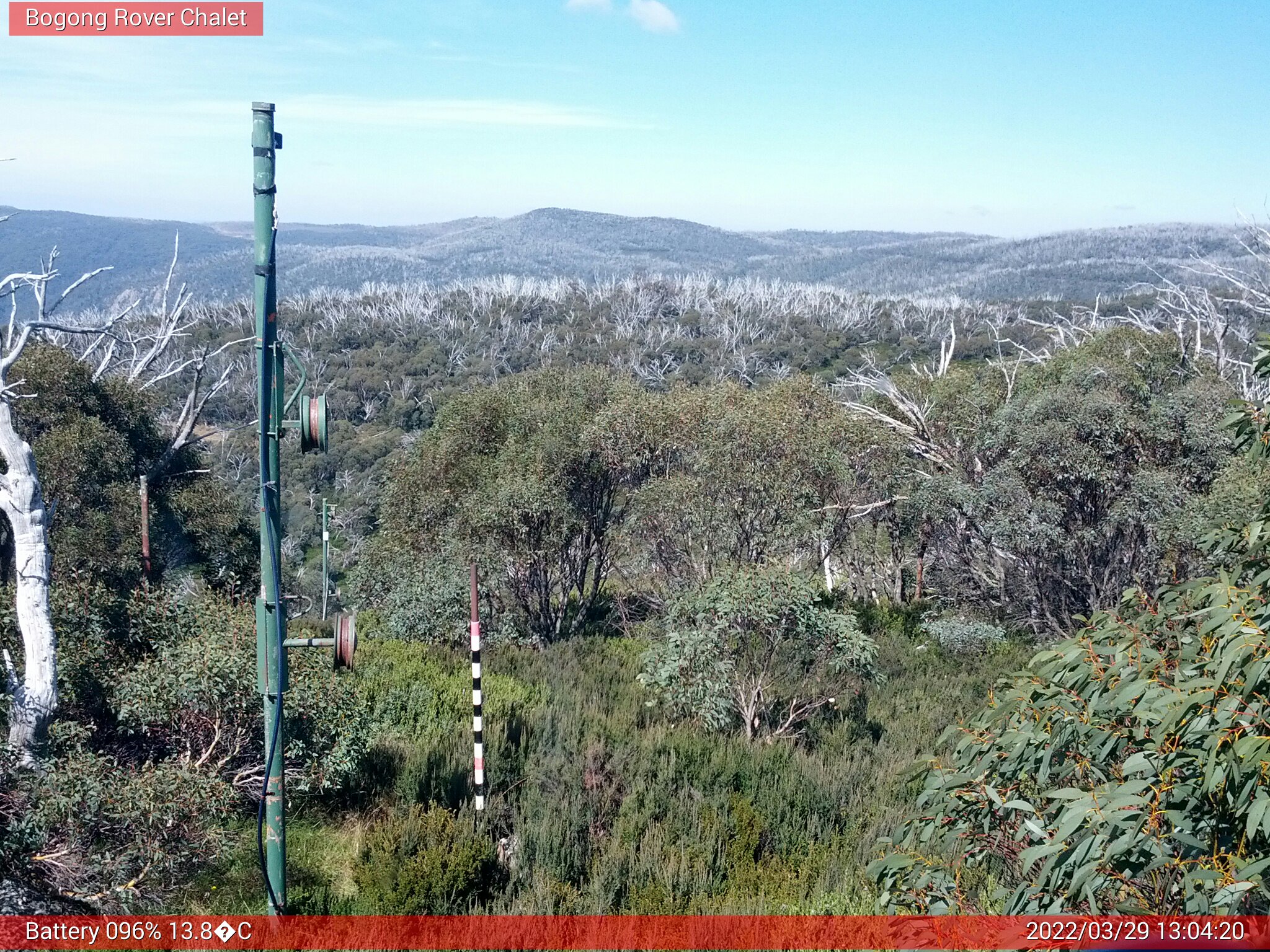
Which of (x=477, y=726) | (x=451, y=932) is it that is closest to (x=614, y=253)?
(x=477, y=726)

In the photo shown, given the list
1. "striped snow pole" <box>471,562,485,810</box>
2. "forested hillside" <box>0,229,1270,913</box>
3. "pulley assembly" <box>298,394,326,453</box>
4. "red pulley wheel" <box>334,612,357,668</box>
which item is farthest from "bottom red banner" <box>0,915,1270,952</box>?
"pulley assembly" <box>298,394,326,453</box>

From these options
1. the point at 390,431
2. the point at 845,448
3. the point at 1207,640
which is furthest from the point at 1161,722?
the point at 390,431

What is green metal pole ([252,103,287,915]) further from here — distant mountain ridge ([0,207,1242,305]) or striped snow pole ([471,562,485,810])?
distant mountain ridge ([0,207,1242,305])

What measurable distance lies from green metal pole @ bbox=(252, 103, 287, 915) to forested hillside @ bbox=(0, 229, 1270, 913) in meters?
1.31

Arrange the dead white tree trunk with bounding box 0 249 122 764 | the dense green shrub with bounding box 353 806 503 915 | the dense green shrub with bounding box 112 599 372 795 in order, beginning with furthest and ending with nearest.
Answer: the dense green shrub with bounding box 112 599 372 795 → the dead white tree trunk with bounding box 0 249 122 764 → the dense green shrub with bounding box 353 806 503 915

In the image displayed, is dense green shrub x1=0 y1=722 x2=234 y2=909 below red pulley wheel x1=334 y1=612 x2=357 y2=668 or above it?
below

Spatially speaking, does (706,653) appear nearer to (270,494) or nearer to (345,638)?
(345,638)

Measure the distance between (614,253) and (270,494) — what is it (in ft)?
534

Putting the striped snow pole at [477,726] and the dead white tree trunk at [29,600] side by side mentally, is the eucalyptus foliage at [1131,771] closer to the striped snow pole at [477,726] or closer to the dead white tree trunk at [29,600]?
the striped snow pole at [477,726]

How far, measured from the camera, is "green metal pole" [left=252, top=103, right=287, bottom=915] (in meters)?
3.84

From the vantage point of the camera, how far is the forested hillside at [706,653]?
3076 mm

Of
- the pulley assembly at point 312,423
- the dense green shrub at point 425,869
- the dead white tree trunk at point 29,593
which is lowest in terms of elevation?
the dense green shrub at point 425,869

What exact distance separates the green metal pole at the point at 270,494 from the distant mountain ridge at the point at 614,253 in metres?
65.7

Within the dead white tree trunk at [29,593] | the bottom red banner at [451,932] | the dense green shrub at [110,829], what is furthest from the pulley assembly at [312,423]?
the dead white tree trunk at [29,593]
